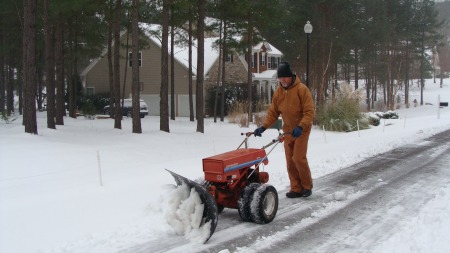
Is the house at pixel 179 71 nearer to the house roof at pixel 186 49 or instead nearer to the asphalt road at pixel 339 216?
the house roof at pixel 186 49

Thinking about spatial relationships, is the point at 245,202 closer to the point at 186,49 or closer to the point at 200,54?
the point at 200,54

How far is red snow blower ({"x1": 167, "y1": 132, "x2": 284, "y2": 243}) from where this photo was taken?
572cm

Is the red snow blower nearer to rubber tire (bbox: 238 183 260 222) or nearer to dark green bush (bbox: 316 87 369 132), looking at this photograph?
rubber tire (bbox: 238 183 260 222)

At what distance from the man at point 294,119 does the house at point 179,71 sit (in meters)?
26.3

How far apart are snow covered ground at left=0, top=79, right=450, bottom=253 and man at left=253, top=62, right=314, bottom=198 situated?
915 mm

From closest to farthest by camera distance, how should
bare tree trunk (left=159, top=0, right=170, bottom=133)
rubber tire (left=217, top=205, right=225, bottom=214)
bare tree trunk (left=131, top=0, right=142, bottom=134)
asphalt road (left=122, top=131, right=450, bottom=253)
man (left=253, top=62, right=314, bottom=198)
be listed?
1. asphalt road (left=122, top=131, right=450, bottom=253)
2. rubber tire (left=217, top=205, right=225, bottom=214)
3. man (left=253, top=62, right=314, bottom=198)
4. bare tree trunk (left=131, top=0, right=142, bottom=134)
5. bare tree trunk (left=159, top=0, right=170, bottom=133)

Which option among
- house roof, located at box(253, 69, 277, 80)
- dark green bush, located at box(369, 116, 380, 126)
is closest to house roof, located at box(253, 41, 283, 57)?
house roof, located at box(253, 69, 277, 80)

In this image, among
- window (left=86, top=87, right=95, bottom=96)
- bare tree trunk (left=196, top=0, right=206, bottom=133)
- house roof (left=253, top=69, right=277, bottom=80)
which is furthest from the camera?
window (left=86, top=87, right=95, bottom=96)

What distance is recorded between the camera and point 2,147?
40.3ft

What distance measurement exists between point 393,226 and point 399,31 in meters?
46.7

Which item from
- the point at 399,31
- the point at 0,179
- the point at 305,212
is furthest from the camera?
the point at 399,31

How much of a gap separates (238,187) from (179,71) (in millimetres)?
33335

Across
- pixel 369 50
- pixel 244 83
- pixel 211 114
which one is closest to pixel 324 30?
pixel 244 83

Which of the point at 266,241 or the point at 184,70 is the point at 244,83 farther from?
the point at 266,241
